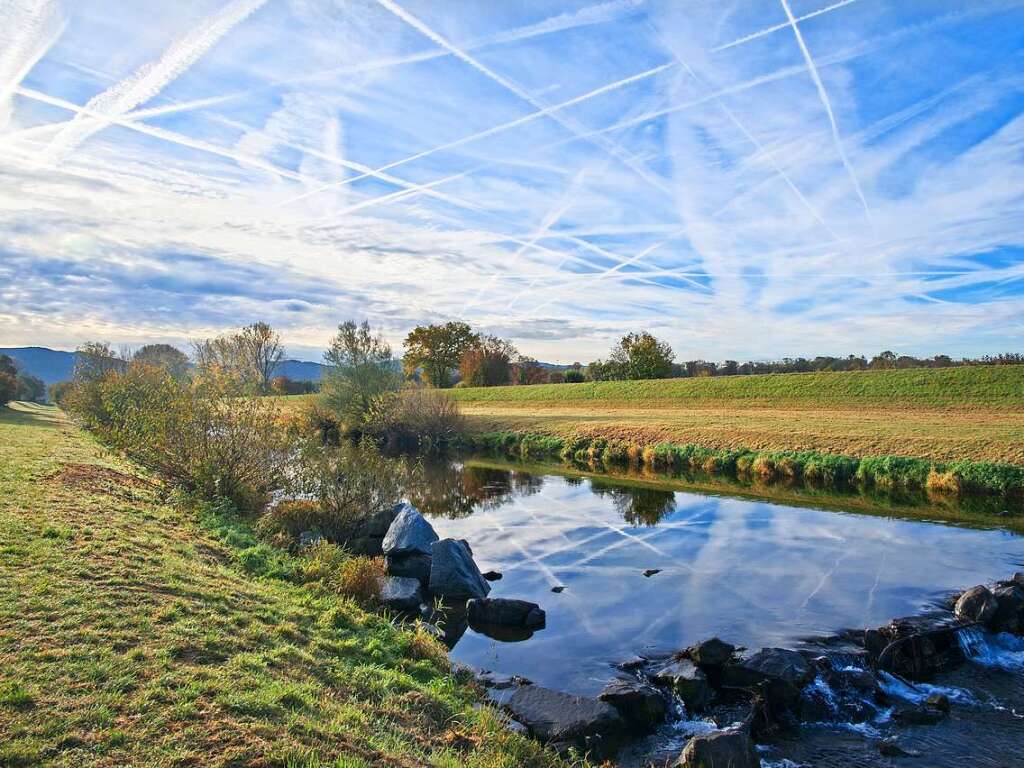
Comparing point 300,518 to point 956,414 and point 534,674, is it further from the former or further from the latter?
point 956,414

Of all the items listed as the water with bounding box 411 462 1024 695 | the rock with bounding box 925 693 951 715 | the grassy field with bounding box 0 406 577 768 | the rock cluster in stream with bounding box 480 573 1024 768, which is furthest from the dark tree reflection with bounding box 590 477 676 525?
the grassy field with bounding box 0 406 577 768

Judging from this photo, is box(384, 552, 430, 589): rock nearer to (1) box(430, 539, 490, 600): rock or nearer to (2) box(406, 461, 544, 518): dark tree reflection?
(1) box(430, 539, 490, 600): rock

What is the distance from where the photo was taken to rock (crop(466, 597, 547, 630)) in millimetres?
12625

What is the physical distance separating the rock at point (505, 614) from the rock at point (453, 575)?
1.07 m

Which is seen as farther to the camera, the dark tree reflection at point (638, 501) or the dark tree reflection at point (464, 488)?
the dark tree reflection at point (464, 488)

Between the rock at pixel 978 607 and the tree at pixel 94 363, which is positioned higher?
the tree at pixel 94 363

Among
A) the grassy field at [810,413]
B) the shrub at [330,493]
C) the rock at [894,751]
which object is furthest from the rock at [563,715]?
the grassy field at [810,413]

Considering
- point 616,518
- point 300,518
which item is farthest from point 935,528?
point 300,518

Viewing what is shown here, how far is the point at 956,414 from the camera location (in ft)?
120

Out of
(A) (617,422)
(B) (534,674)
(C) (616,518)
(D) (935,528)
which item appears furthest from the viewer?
(A) (617,422)

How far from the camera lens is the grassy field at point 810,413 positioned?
2853 cm

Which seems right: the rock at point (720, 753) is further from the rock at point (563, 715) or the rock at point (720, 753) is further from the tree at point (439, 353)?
the tree at point (439, 353)

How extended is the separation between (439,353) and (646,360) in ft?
107

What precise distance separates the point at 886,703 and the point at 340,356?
127 ft
